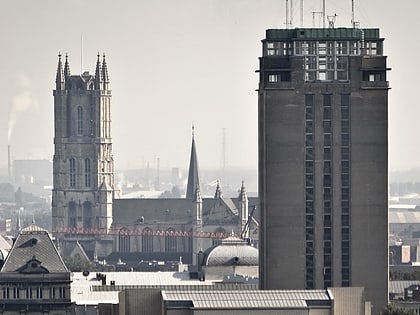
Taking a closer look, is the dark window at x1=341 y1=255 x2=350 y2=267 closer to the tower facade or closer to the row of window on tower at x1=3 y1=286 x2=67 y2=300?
the tower facade

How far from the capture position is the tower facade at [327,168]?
132 meters

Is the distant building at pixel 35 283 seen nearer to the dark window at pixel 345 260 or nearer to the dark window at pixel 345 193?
the dark window at pixel 345 260

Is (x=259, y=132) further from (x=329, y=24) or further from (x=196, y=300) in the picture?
(x=196, y=300)

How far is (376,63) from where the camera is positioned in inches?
5221

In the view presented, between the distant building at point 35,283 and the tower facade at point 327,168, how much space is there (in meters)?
21.9

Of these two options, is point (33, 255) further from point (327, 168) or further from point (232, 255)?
point (232, 255)

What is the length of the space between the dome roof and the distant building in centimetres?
2274

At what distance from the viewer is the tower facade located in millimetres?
131750

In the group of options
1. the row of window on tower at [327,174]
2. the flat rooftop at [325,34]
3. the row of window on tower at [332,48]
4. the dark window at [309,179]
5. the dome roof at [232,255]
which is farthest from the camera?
the dome roof at [232,255]

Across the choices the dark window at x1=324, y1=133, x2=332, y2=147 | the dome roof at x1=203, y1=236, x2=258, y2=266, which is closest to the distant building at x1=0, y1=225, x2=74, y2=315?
the dome roof at x1=203, y1=236, x2=258, y2=266

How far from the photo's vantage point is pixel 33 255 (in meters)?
152

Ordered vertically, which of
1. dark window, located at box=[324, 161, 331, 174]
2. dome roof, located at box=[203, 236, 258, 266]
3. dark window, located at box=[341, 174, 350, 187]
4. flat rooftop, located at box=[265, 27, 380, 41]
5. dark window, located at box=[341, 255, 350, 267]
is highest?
flat rooftop, located at box=[265, 27, 380, 41]

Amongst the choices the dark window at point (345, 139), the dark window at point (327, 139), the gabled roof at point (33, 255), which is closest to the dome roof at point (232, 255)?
the gabled roof at point (33, 255)

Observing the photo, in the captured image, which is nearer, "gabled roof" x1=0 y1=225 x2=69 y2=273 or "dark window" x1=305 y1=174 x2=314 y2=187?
"dark window" x1=305 y1=174 x2=314 y2=187
